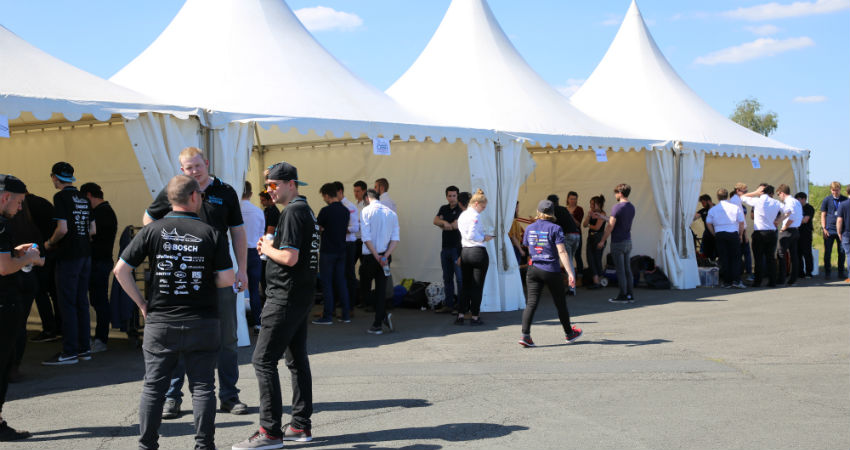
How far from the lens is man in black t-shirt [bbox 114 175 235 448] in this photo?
3.61m

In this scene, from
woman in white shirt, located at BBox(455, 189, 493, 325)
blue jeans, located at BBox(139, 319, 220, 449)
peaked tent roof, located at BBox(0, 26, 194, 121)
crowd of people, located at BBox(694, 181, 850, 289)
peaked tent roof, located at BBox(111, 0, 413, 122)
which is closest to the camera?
blue jeans, located at BBox(139, 319, 220, 449)

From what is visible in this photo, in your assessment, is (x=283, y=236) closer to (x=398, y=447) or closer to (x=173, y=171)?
(x=398, y=447)

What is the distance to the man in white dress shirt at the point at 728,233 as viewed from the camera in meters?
12.0

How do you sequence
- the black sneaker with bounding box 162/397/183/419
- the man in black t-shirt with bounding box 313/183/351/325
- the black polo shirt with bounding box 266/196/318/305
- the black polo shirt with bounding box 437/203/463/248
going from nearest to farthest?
the black polo shirt with bounding box 266/196/318/305 → the black sneaker with bounding box 162/397/183/419 → the man in black t-shirt with bounding box 313/183/351/325 → the black polo shirt with bounding box 437/203/463/248

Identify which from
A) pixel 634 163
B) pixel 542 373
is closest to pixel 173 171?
pixel 542 373

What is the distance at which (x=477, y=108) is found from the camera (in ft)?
36.0

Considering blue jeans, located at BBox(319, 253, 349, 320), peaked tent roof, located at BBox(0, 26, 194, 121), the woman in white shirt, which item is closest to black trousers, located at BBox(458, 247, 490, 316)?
the woman in white shirt

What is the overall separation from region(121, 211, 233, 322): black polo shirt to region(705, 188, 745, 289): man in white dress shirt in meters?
10.1

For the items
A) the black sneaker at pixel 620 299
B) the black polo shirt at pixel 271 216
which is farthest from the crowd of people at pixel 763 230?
the black polo shirt at pixel 271 216

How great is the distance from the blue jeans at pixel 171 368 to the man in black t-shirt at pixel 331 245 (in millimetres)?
5225

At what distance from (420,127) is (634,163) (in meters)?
5.62

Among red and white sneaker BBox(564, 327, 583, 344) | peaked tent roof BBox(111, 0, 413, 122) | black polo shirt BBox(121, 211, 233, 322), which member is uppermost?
peaked tent roof BBox(111, 0, 413, 122)

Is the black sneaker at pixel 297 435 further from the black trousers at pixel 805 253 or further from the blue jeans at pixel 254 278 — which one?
the black trousers at pixel 805 253

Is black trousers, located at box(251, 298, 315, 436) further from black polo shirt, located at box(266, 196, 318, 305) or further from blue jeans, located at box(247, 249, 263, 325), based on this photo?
blue jeans, located at box(247, 249, 263, 325)
